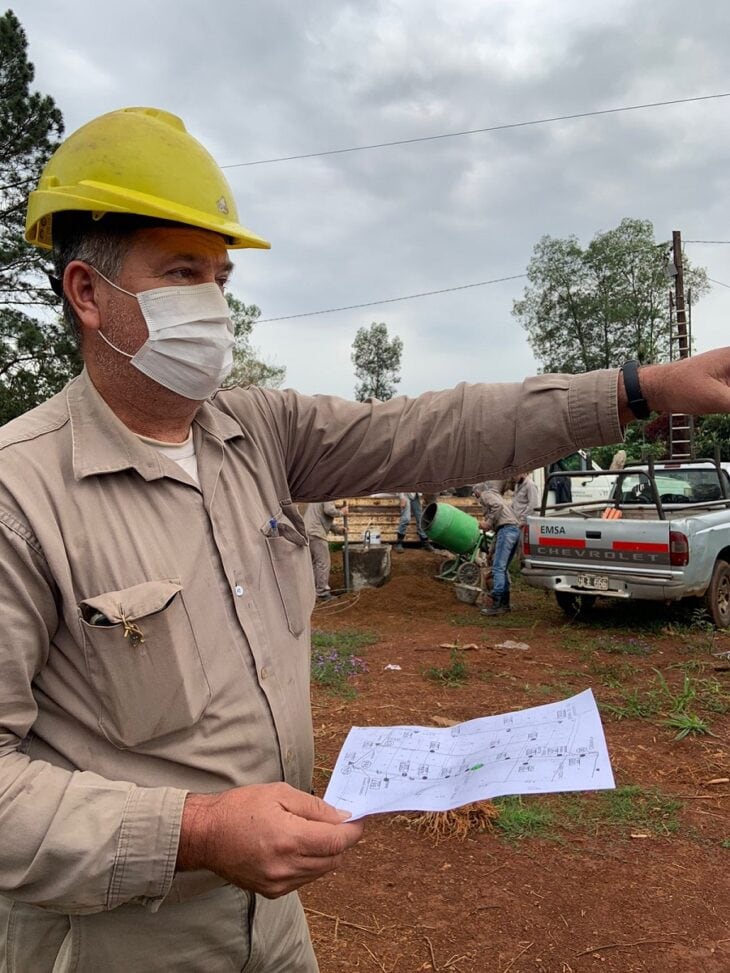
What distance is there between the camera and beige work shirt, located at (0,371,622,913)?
1.15 m

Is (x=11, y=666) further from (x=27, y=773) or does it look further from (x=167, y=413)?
(x=167, y=413)

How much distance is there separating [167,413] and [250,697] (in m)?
0.63

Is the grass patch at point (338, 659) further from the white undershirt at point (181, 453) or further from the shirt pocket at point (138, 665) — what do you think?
the shirt pocket at point (138, 665)

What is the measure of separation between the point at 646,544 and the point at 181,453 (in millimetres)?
6820

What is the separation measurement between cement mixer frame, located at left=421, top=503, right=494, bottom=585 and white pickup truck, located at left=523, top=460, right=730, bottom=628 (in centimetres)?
182

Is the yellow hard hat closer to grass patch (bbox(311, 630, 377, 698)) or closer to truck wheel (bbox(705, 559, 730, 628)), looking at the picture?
grass patch (bbox(311, 630, 377, 698))

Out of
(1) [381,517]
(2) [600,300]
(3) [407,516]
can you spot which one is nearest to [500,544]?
(3) [407,516]

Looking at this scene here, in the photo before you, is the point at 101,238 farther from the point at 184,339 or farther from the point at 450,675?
the point at 450,675

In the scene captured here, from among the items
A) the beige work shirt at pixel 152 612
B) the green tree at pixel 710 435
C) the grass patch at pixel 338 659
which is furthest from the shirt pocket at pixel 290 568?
the green tree at pixel 710 435

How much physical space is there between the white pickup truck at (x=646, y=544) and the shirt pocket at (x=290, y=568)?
21.1 ft

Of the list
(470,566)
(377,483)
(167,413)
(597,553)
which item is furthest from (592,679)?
(167,413)

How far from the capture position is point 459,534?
35.3ft

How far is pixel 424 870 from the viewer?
370cm

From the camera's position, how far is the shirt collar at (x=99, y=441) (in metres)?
1.38
